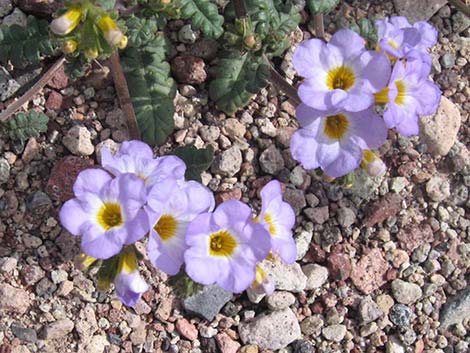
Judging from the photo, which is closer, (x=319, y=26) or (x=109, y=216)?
(x=109, y=216)

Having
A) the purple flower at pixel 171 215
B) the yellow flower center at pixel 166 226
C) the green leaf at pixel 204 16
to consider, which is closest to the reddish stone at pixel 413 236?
the green leaf at pixel 204 16

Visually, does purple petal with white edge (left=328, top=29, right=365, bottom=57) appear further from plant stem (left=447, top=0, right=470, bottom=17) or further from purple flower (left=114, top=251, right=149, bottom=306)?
plant stem (left=447, top=0, right=470, bottom=17)

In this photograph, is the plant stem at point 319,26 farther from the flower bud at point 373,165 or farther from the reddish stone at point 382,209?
the flower bud at point 373,165

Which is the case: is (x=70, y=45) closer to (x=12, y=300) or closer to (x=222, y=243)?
(x=222, y=243)

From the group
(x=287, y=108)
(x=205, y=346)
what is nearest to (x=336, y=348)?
(x=205, y=346)

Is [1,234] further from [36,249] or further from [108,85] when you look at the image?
[108,85]

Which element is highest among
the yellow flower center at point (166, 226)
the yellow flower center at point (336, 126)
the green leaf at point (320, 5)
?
the green leaf at point (320, 5)

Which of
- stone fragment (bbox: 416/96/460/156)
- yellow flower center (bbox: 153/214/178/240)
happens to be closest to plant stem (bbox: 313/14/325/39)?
stone fragment (bbox: 416/96/460/156)

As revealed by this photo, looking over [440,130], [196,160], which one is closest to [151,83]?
[196,160]
